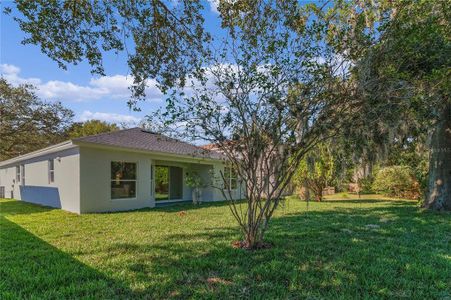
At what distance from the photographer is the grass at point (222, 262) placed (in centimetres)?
342

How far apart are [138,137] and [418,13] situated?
11269 mm

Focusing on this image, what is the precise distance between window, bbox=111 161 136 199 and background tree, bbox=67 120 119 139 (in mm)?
14751

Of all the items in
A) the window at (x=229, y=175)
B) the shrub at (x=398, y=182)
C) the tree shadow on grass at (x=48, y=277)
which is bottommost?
the tree shadow on grass at (x=48, y=277)

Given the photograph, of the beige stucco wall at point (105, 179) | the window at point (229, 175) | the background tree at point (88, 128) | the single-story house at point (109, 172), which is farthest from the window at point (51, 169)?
the background tree at point (88, 128)

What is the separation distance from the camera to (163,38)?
641 centimetres

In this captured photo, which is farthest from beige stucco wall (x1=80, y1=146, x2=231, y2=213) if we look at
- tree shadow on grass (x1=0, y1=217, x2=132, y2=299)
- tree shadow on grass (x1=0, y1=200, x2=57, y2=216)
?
tree shadow on grass (x1=0, y1=217, x2=132, y2=299)

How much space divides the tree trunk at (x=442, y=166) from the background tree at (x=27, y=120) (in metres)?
23.7

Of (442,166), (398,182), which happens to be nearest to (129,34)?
(442,166)

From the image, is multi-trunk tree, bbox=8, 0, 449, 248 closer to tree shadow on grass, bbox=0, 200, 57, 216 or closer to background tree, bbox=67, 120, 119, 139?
tree shadow on grass, bbox=0, 200, 57, 216

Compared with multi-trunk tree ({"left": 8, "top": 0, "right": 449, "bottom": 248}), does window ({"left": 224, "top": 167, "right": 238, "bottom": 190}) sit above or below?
below

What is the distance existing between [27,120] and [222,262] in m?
22.3

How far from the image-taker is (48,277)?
3834 mm

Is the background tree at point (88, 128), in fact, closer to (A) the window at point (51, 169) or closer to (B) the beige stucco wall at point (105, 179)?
(A) the window at point (51, 169)

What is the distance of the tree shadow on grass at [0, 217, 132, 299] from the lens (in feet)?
11.0
